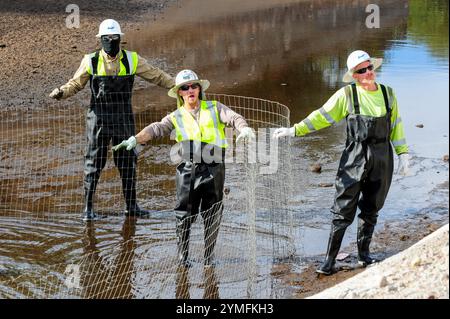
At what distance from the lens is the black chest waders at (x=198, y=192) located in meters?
8.05

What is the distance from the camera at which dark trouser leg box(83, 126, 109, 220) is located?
32.0 ft

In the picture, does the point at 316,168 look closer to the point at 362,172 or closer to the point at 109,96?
the point at 109,96

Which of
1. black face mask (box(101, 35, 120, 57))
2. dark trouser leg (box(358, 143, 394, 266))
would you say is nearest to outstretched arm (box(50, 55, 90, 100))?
black face mask (box(101, 35, 120, 57))

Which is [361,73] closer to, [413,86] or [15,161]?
[15,161]

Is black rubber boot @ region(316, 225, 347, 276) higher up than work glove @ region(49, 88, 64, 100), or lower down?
lower down

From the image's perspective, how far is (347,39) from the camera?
69.1ft

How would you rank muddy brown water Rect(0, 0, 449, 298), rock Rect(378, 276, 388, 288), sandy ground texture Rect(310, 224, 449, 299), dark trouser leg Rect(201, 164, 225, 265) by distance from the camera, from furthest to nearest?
muddy brown water Rect(0, 0, 449, 298) → dark trouser leg Rect(201, 164, 225, 265) → rock Rect(378, 276, 388, 288) → sandy ground texture Rect(310, 224, 449, 299)

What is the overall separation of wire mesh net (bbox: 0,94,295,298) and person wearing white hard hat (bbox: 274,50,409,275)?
675 millimetres

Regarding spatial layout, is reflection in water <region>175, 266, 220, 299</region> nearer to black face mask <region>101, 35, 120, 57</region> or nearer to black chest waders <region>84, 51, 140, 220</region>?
black chest waders <region>84, 51, 140, 220</region>

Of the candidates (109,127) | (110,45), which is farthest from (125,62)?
(109,127)

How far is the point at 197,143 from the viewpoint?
802 centimetres

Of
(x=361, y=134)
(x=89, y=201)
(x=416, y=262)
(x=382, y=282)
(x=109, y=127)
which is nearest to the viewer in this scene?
(x=382, y=282)

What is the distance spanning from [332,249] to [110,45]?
329cm
